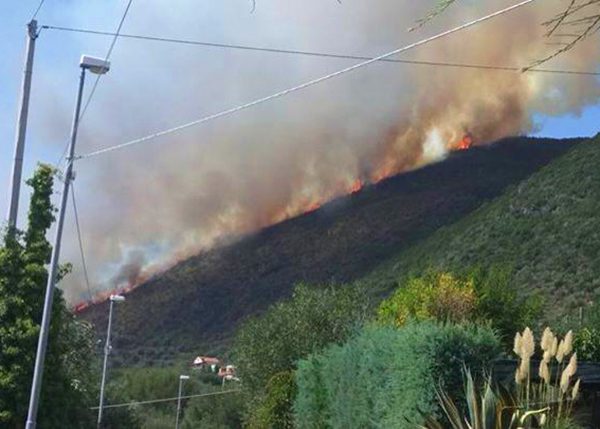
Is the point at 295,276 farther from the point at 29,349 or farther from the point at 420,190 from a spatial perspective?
the point at 29,349

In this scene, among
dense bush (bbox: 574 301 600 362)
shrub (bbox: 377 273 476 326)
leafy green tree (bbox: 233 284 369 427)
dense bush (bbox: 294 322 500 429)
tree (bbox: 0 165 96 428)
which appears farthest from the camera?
leafy green tree (bbox: 233 284 369 427)

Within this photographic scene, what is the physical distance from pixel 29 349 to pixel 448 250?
100ft

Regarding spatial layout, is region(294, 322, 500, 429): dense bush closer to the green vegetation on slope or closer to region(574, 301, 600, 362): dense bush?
region(574, 301, 600, 362): dense bush

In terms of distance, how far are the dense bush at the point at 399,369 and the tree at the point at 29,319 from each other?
19.7 feet

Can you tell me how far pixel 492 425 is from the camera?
1220 centimetres

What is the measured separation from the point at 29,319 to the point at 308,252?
4840 cm

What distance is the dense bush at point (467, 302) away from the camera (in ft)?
107

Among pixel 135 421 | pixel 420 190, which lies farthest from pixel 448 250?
pixel 420 190

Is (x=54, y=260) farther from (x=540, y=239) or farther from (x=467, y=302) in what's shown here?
(x=540, y=239)

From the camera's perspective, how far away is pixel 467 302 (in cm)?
3338

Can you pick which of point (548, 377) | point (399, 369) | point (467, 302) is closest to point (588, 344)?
point (467, 302)

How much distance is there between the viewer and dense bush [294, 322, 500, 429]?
18688mm

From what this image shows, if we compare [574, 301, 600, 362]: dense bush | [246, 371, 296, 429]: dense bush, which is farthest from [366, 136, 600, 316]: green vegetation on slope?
[246, 371, 296, 429]: dense bush

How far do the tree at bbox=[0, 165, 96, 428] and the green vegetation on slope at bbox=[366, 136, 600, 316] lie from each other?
21517 mm
